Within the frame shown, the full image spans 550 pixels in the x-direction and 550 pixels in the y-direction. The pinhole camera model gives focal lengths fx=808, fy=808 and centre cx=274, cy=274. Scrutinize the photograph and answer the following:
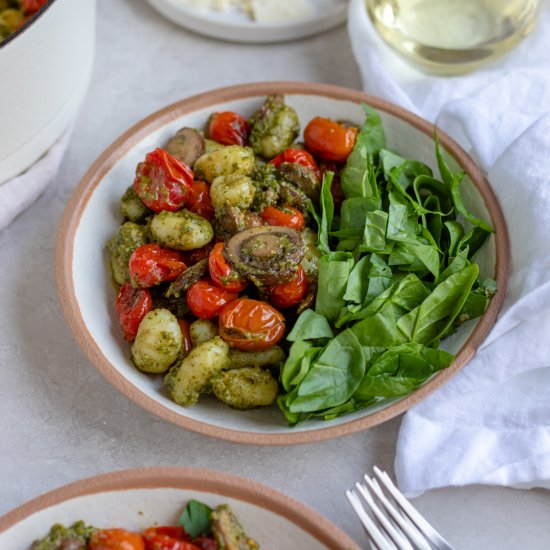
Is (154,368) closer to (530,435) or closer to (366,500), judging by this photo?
(366,500)

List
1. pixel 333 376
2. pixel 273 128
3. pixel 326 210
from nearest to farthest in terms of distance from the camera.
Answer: pixel 333 376 → pixel 326 210 → pixel 273 128

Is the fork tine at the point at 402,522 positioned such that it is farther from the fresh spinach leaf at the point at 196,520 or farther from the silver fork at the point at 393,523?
the fresh spinach leaf at the point at 196,520

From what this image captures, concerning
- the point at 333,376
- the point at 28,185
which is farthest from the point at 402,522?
the point at 28,185

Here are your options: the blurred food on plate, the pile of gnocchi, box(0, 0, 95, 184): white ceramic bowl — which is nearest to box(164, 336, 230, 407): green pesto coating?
the pile of gnocchi

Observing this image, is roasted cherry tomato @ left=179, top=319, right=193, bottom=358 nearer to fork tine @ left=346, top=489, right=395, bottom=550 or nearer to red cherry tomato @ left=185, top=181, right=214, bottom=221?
red cherry tomato @ left=185, top=181, right=214, bottom=221

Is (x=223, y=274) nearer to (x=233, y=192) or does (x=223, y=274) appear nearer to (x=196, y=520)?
(x=233, y=192)


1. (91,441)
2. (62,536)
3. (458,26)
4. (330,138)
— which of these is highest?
(458,26)

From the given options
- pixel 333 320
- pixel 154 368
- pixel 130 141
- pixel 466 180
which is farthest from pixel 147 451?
pixel 466 180

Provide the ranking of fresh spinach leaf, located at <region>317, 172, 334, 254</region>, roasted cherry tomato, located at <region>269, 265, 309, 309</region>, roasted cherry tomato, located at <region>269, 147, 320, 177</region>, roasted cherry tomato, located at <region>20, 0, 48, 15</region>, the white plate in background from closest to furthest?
1. roasted cherry tomato, located at <region>269, 265, 309, 309</region>
2. fresh spinach leaf, located at <region>317, 172, 334, 254</region>
3. roasted cherry tomato, located at <region>269, 147, 320, 177</region>
4. roasted cherry tomato, located at <region>20, 0, 48, 15</region>
5. the white plate in background
